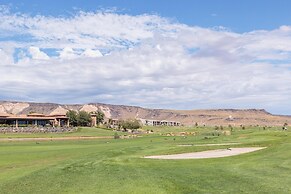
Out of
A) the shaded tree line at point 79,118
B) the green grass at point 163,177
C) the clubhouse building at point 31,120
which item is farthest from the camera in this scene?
the shaded tree line at point 79,118

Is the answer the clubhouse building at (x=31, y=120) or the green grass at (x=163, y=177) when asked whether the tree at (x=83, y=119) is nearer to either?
the clubhouse building at (x=31, y=120)

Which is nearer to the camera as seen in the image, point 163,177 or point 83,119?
point 163,177

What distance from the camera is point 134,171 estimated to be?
25547mm

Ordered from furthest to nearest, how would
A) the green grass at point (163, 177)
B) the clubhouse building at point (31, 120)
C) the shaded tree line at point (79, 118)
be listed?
the shaded tree line at point (79, 118) → the clubhouse building at point (31, 120) → the green grass at point (163, 177)

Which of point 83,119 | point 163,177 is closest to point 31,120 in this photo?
point 83,119

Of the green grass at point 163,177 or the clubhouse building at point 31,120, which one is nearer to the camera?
the green grass at point 163,177

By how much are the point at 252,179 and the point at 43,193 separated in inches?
395

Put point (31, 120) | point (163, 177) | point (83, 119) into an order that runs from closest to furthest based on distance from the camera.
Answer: point (163, 177) → point (31, 120) → point (83, 119)

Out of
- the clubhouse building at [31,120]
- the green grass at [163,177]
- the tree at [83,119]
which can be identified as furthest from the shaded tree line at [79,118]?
the green grass at [163,177]

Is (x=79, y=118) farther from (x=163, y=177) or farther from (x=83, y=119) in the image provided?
(x=163, y=177)

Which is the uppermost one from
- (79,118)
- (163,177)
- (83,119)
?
(79,118)

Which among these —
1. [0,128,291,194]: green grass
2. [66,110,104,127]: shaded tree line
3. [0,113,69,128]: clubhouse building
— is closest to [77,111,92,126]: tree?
[66,110,104,127]: shaded tree line

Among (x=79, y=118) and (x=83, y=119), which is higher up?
(x=79, y=118)

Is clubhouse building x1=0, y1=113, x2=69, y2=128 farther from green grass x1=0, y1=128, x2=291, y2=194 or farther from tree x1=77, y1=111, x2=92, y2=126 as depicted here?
green grass x1=0, y1=128, x2=291, y2=194
